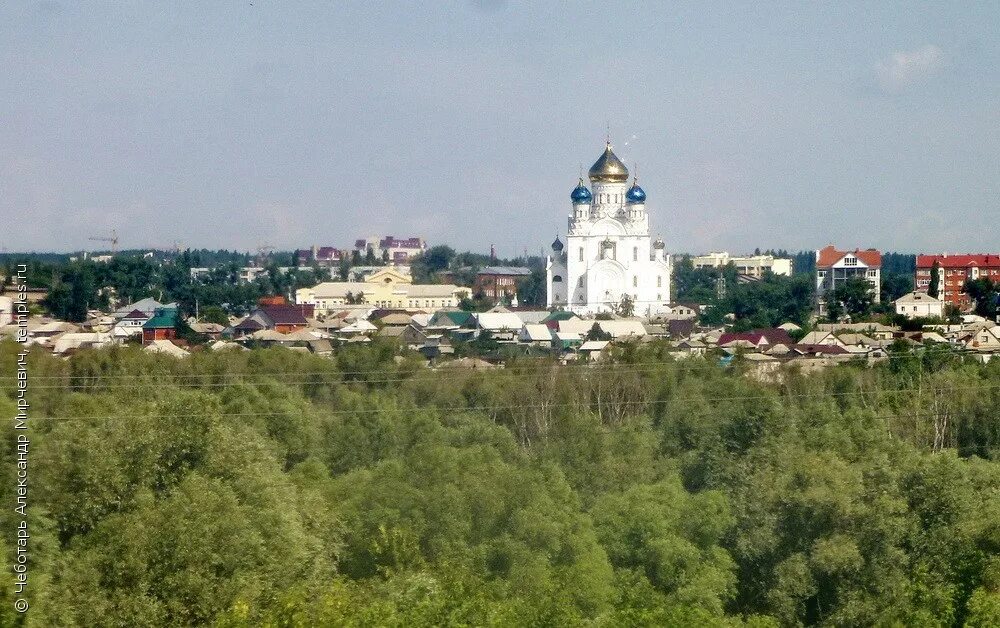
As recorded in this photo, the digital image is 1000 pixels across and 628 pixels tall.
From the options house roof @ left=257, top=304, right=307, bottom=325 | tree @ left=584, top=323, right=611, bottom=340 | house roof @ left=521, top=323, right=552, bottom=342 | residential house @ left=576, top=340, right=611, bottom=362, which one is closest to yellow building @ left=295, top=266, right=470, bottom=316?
house roof @ left=257, top=304, right=307, bottom=325

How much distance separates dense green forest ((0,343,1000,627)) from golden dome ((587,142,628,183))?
4138cm

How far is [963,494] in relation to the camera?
20281 mm

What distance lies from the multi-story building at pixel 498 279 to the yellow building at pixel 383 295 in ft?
26.1

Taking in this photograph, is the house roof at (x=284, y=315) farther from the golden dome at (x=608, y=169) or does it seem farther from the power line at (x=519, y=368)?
the power line at (x=519, y=368)

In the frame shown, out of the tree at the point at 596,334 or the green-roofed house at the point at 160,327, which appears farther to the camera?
the tree at the point at 596,334

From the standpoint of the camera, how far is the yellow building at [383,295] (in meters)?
83.4

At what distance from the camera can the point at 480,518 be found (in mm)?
20141

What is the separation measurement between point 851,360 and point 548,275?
34340 millimetres

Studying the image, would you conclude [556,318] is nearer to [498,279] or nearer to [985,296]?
[985,296]

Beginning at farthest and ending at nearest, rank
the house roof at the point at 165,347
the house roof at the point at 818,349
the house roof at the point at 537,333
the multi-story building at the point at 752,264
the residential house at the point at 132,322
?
the multi-story building at the point at 752,264
the house roof at the point at 537,333
the residential house at the point at 132,322
the house roof at the point at 818,349
the house roof at the point at 165,347

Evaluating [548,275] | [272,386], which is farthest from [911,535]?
[548,275]

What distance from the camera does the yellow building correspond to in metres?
83.4

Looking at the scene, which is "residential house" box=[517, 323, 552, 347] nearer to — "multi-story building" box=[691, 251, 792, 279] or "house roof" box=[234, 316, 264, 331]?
"house roof" box=[234, 316, 264, 331]

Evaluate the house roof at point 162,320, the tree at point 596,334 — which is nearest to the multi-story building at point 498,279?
the house roof at point 162,320
